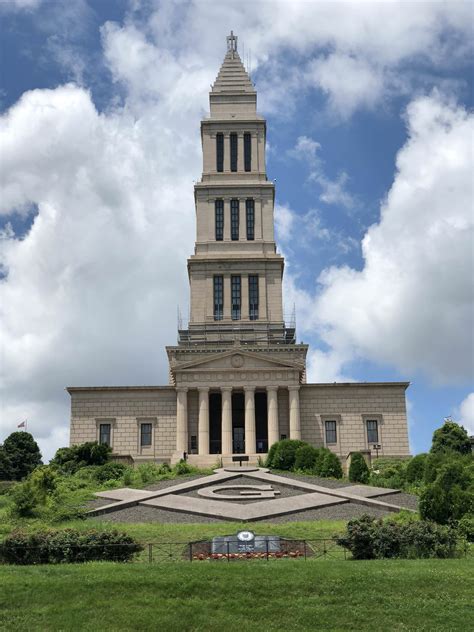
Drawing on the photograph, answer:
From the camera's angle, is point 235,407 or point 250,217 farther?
point 250,217

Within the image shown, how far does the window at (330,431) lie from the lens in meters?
67.8

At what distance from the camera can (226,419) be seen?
66250 millimetres

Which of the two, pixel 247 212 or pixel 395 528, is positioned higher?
pixel 247 212

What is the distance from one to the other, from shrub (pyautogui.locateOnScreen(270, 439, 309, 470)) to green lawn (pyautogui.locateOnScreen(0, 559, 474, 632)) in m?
32.9

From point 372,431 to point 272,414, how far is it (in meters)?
8.99

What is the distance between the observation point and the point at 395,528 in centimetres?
2605

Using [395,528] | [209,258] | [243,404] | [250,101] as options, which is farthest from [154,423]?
[395,528]

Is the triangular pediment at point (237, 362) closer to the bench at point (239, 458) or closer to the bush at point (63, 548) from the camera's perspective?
the bench at point (239, 458)

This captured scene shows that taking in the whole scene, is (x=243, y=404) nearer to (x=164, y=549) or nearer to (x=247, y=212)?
(x=247, y=212)

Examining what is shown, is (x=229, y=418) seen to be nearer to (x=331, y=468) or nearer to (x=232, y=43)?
(x=331, y=468)

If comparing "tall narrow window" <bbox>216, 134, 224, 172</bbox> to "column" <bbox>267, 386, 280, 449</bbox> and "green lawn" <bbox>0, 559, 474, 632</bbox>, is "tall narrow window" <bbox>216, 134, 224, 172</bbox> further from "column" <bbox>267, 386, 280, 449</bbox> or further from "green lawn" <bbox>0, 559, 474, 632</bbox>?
"green lawn" <bbox>0, 559, 474, 632</bbox>

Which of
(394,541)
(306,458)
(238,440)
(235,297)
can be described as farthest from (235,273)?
(394,541)

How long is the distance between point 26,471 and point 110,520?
120 ft

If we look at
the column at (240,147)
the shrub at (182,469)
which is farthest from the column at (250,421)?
the column at (240,147)
